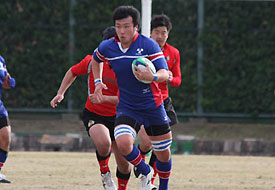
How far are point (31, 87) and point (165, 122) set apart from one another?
364 inches

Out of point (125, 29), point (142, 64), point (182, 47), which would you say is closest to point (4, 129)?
point (125, 29)

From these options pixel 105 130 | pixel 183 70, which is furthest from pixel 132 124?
pixel 183 70

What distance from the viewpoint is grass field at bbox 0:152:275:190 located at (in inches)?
368

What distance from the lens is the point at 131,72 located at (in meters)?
7.45

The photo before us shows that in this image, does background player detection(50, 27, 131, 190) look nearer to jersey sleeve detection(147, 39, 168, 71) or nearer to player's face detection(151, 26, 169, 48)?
player's face detection(151, 26, 169, 48)

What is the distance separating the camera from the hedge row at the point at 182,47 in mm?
16084

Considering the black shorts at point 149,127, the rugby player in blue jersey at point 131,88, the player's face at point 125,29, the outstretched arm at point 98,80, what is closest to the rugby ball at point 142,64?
the rugby player in blue jersey at point 131,88

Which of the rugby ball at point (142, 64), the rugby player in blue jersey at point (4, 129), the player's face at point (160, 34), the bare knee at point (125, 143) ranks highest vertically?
the rugby ball at point (142, 64)

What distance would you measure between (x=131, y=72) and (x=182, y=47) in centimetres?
880

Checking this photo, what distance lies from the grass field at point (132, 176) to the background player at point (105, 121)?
67 cm

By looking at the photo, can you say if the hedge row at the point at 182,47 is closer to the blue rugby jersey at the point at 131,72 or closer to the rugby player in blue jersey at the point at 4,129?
the rugby player in blue jersey at the point at 4,129

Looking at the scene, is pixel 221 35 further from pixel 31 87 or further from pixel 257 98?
pixel 31 87

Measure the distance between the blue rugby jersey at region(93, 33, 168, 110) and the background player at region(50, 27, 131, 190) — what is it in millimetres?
670

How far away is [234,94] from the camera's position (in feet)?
53.0
